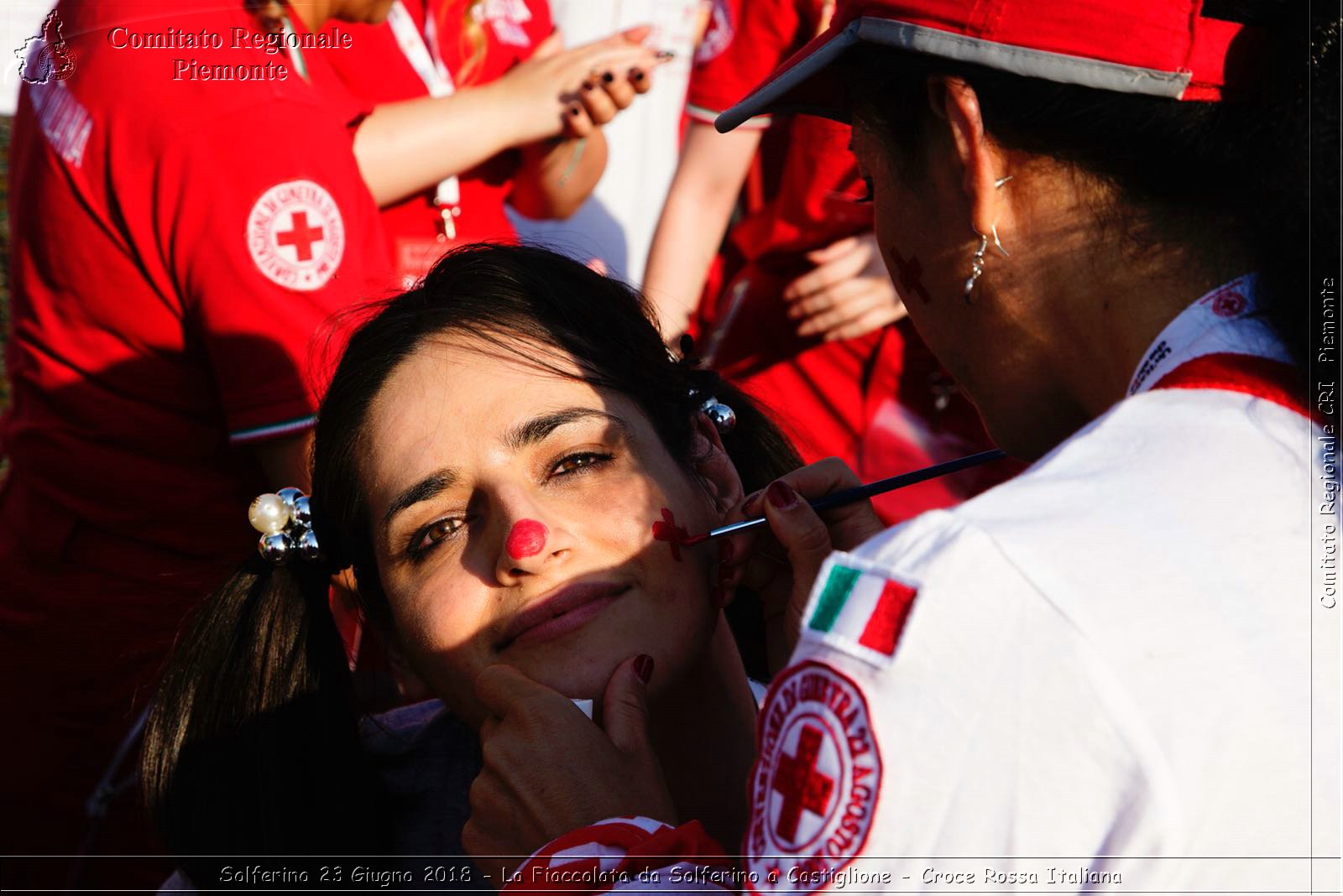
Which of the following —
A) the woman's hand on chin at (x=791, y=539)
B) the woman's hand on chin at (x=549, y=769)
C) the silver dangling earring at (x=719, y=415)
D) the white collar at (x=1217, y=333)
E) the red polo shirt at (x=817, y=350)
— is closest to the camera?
the white collar at (x=1217, y=333)

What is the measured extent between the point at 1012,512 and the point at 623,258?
3.00m

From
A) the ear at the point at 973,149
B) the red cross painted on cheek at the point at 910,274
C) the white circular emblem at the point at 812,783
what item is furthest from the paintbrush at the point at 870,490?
the white circular emblem at the point at 812,783

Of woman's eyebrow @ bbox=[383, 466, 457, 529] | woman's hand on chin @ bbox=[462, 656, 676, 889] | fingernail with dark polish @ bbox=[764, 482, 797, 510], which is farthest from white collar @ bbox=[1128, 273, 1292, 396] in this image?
woman's eyebrow @ bbox=[383, 466, 457, 529]

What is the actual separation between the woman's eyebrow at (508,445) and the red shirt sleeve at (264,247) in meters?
0.38

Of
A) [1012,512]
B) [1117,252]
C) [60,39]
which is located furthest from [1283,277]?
[60,39]

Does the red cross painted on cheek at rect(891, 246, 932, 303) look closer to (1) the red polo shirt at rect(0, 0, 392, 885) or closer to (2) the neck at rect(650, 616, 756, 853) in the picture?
(2) the neck at rect(650, 616, 756, 853)

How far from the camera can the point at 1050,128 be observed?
109 cm

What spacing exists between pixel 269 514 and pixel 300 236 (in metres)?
0.42

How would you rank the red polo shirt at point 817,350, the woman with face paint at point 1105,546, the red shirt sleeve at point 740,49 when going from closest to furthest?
1. the woman with face paint at point 1105,546
2. the red polo shirt at point 817,350
3. the red shirt sleeve at point 740,49

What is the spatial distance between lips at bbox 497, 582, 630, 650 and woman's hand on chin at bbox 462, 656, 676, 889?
2.7 inches

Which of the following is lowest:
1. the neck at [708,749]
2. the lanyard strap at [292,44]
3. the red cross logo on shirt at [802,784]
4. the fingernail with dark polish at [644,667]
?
the neck at [708,749]

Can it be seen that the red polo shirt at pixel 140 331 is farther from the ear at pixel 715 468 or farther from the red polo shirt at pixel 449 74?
the ear at pixel 715 468

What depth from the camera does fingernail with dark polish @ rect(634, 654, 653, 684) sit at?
57.0 inches

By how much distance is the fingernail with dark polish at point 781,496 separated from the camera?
141 centimetres
